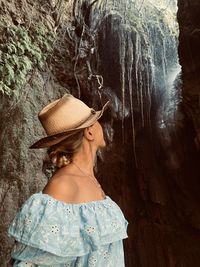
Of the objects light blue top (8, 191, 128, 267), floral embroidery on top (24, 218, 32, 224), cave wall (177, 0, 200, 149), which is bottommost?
light blue top (8, 191, 128, 267)

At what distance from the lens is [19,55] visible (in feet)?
14.4

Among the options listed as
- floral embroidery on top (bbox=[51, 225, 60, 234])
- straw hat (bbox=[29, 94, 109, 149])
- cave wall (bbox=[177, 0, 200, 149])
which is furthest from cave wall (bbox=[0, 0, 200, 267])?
floral embroidery on top (bbox=[51, 225, 60, 234])

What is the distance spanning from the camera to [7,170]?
3.97 meters

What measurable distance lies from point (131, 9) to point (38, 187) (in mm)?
3609

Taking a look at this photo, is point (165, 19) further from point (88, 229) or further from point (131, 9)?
point (88, 229)

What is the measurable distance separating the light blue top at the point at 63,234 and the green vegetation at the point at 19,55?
267 centimetres

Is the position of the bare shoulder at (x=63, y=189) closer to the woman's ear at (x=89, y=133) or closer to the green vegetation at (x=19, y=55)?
the woman's ear at (x=89, y=133)

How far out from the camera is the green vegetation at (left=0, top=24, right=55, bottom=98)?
4.09 meters

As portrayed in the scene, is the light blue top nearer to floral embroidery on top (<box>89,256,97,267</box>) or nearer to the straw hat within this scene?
floral embroidery on top (<box>89,256,97,267</box>)

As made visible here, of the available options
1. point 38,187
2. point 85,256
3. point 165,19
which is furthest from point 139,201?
point 85,256

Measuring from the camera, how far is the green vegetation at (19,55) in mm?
4094

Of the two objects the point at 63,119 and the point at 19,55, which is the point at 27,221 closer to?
the point at 63,119

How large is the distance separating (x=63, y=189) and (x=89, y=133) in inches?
14.1

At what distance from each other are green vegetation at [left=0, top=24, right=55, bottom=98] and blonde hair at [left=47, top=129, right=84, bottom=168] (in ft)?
7.86
